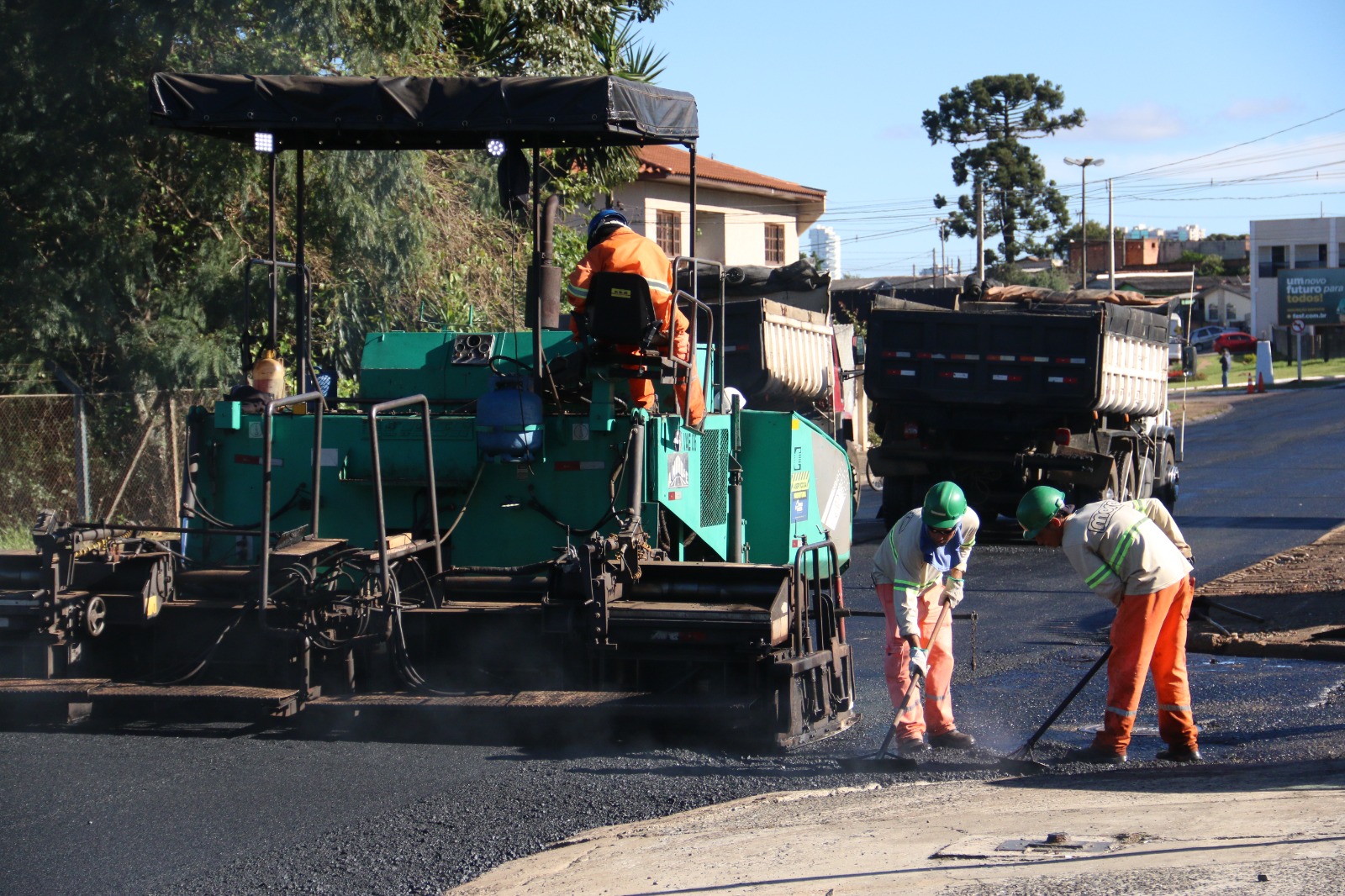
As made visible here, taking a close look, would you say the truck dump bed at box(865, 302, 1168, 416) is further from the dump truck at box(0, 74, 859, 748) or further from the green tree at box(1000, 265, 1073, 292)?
the green tree at box(1000, 265, 1073, 292)

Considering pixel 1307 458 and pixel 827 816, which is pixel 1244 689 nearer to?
pixel 827 816

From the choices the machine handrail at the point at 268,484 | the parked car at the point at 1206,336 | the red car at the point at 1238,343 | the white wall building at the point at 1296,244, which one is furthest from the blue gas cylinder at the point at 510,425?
the white wall building at the point at 1296,244

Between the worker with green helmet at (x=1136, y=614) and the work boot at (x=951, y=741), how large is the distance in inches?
18.4

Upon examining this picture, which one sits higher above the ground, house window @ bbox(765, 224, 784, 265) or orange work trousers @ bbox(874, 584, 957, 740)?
house window @ bbox(765, 224, 784, 265)

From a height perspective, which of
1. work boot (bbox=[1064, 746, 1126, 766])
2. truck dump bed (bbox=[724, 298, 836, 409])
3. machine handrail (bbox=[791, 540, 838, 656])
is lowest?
work boot (bbox=[1064, 746, 1126, 766])

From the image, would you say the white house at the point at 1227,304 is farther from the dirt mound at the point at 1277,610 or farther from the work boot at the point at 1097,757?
the work boot at the point at 1097,757

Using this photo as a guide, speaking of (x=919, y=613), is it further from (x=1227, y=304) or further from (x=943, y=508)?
(x=1227, y=304)

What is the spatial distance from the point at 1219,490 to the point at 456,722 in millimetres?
15773

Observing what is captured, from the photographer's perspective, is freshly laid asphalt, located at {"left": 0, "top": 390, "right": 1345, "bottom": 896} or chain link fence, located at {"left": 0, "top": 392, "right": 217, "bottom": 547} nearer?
freshly laid asphalt, located at {"left": 0, "top": 390, "right": 1345, "bottom": 896}

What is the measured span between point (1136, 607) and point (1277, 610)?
4.46 metres

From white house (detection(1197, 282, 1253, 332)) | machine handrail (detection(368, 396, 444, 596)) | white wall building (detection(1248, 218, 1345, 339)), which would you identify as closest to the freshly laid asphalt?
machine handrail (detection(368, 396, 444, 596))

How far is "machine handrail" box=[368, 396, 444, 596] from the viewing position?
6387 mm

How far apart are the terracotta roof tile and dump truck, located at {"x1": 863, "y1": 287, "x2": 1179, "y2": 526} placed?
47.9ft

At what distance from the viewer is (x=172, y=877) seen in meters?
4.81
